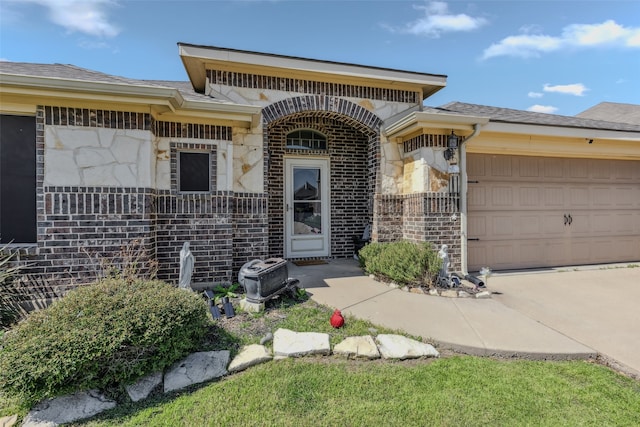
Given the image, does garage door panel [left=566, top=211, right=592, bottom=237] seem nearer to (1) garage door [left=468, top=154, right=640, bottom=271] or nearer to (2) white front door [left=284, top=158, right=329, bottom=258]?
(1) garage door [left=468, top=154, right=640, bottom=271]

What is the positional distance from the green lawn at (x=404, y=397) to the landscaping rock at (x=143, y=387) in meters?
0.09

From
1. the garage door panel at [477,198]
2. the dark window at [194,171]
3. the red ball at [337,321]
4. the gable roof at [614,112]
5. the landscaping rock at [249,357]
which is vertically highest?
the gable roof at [614,112]

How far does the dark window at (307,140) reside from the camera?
7359mm

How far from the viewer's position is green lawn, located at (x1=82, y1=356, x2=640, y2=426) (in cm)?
222

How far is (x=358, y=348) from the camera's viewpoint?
10.2 ft

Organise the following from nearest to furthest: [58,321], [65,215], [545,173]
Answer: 1. [58,321]
2. [65,215]
3. [545,173]

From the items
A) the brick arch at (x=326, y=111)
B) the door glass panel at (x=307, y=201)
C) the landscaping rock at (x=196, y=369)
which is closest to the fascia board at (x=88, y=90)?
the brick arch at (x=326, y=111)

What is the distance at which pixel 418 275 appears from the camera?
201 inches

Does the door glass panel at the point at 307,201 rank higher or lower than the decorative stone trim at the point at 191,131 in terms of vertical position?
lower

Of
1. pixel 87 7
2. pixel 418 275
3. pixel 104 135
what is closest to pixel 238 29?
pixel 87 7

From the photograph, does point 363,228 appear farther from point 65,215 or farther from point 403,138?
point 65,215

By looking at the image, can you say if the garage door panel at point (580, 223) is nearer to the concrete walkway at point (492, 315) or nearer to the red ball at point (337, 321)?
the concrete walkway at point (492, 315)

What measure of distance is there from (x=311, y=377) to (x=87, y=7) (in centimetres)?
675

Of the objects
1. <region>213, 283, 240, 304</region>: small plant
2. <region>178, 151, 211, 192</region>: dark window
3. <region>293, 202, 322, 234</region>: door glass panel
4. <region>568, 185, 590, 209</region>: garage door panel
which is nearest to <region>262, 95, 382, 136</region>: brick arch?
<region>178, 151, 211, 192</region>: dark window
